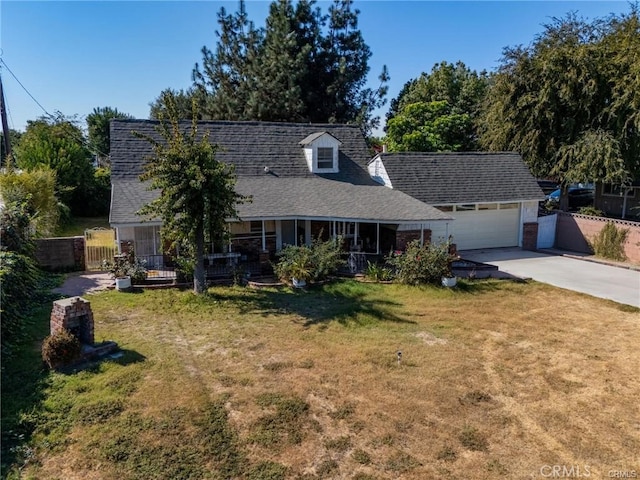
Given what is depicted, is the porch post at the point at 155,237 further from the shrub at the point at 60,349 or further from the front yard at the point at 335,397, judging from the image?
Answer: the shrub at the point at 60,349

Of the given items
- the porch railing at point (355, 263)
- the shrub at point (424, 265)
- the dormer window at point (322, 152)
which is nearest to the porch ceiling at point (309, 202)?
the dormer window at point (322, 152)

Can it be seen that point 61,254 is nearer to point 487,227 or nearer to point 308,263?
point 308,263

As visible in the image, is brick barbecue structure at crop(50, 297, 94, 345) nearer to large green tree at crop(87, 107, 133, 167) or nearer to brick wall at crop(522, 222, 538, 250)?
brick wall at crop(522, 222, 538, 250)

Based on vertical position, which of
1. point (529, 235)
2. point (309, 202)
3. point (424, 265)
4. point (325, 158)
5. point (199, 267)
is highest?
point (325, 158)

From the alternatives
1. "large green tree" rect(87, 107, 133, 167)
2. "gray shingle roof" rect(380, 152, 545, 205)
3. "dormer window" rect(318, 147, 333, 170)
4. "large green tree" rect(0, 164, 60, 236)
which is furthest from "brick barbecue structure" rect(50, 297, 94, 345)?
"large green tree" rect(87, 107, 133, 167)

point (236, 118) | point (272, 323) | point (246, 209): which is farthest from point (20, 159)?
point (272, 323)

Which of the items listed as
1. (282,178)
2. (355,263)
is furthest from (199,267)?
(282,178)
